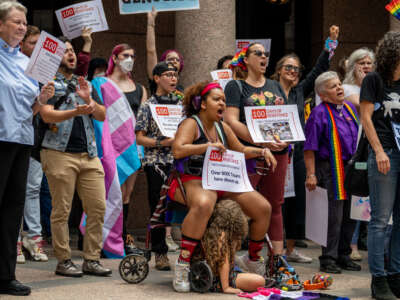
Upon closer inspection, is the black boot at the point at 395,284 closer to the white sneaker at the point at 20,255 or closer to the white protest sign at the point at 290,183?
the white protest sign at the point at 290,183

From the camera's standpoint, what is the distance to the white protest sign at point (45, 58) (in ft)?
18.1

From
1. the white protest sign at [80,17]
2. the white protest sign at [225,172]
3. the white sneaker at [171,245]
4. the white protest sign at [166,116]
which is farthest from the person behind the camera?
the white sneaker at [171,245]

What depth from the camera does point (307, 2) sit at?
11844 millimetres

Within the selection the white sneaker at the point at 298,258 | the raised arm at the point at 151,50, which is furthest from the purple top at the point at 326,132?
the raised arm at the point at 151,50

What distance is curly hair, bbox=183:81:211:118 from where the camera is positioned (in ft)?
20.4

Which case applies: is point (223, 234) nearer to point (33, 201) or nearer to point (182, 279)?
point (182, 279)

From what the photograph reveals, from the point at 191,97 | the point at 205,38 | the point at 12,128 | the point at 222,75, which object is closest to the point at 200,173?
the point at 191,97

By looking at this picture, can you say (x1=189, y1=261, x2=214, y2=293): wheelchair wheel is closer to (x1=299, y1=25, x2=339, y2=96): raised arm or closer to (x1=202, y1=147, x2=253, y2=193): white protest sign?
(x1=202, y1=147, x2=253, y2=193): white protest sign

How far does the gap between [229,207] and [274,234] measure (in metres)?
1.00

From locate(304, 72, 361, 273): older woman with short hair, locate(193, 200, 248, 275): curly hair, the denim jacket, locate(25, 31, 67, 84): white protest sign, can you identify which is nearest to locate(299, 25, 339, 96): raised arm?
locate(304, 72, 361, 273): older woman with short hair

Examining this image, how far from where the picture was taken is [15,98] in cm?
548

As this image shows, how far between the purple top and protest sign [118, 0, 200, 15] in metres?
2.10

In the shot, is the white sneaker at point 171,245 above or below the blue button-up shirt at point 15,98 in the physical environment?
below

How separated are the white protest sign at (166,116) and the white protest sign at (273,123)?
33.0 inches
